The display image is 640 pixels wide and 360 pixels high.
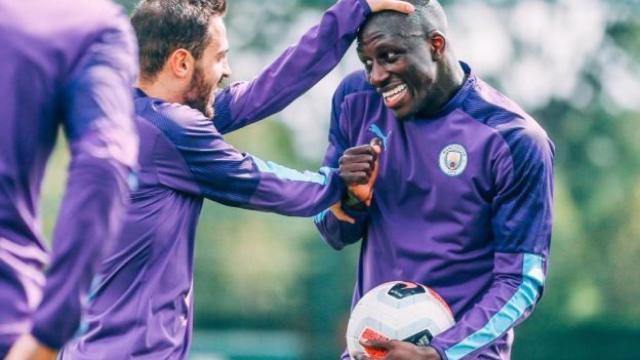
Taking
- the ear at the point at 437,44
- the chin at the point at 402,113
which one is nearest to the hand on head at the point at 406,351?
the chin at the point at 402,113

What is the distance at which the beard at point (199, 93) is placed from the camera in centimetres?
504

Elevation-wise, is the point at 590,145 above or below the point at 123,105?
below

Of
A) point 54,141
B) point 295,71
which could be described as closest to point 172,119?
point 295,71

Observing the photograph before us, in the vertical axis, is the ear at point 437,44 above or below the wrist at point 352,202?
above

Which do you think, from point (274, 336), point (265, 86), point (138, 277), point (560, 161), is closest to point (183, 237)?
point (138, 277)

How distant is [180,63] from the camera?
5.00 m

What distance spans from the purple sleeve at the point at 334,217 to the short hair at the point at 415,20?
15.1 inches

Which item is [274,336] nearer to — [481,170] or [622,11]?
[622,11]

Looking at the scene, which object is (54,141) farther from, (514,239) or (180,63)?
(514,239)

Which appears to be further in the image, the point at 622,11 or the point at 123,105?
the point at 622,11

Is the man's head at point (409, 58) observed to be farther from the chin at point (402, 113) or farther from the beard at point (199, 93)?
the beard at point (199, 93)

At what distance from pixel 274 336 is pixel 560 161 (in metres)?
4.15

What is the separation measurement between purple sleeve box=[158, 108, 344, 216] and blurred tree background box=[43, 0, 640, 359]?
10.5 metres

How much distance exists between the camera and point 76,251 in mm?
3119
